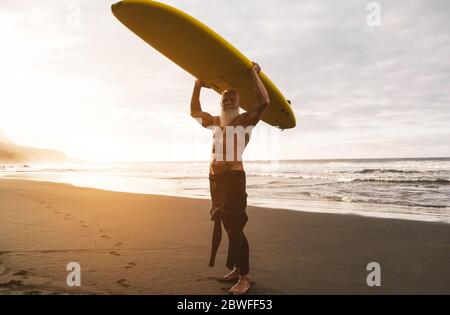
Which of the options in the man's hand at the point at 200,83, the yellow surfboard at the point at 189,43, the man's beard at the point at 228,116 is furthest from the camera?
the man's hand at the point at 200,83

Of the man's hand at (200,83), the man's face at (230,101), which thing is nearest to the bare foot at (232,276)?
the man's face at (230,101)

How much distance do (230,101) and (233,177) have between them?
775 millimetres

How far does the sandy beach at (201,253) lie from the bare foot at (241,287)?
15 cm

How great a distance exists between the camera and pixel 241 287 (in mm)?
3127

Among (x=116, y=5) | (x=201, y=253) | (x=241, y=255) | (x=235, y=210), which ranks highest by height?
(x=116, y=5)

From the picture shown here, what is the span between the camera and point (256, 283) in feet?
11.3

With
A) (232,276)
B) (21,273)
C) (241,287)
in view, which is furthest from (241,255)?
(21,273)

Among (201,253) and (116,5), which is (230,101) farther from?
(201,253)

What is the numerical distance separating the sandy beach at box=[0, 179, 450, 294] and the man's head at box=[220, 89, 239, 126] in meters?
1.68

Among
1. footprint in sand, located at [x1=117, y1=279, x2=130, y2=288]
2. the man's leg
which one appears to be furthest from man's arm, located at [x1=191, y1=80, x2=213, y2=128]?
footprint in sand, located at [x1=117, y1=279, x2=130, y2=288]

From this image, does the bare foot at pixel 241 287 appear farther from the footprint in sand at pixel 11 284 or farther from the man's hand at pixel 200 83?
the man's hand at pixel 200 83

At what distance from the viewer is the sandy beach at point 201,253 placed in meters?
3.29

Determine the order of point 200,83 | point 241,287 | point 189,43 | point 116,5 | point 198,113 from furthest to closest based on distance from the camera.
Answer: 1. point 189,43
2. point 200,83
3. point 116,5
4. point 198,113
5. point 241,287
